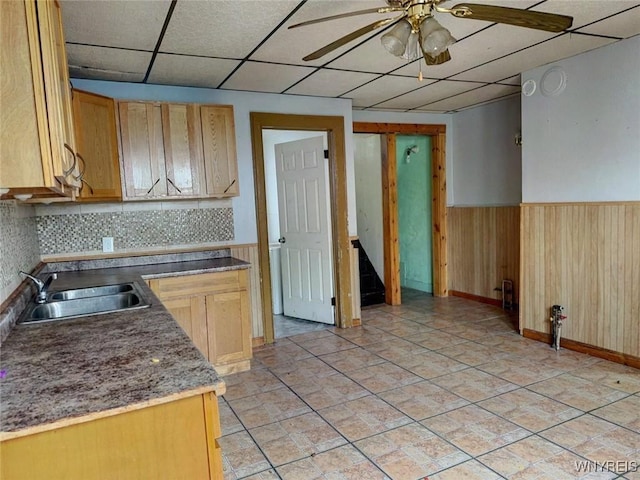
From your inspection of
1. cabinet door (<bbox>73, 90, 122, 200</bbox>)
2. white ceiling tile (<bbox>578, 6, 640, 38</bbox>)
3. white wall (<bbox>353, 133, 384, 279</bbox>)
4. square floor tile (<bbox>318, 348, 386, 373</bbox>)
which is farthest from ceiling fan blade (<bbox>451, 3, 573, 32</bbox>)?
white wall (<bbox>353, 133, 384, 279</bbox>)

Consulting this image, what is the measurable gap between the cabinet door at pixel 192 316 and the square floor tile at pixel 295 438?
92cm

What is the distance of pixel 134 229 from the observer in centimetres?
351

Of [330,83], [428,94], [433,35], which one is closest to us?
[433,35]

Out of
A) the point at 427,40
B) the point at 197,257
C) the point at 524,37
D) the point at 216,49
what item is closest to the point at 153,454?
the point at 427,40

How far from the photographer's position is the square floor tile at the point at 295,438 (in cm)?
220

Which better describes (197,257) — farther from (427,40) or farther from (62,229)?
(427,40)

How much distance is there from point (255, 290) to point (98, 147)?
5.92 ft

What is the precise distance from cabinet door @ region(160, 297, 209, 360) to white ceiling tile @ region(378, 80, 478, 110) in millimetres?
2881

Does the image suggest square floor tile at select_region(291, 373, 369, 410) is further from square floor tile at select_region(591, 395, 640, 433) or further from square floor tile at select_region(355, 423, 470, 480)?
square floor tile at select_region(591, 395, 640, 433)

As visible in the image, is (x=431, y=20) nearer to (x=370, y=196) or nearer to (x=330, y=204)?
(x=330, y=204)

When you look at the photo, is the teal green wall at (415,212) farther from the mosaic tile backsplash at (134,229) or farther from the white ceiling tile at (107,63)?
the white ceiling tile at (107,63)

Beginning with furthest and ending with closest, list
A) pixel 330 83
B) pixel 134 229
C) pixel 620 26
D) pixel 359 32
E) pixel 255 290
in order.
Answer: pixel 255 290 < pixel 330 83 < pixel 134 229 < pixel 620 26 < pixel 359 32

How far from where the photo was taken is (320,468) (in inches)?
81.2

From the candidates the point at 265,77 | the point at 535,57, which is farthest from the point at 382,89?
the point at 535,57
